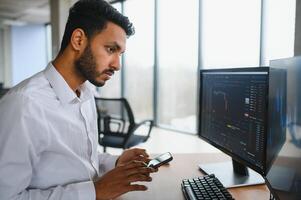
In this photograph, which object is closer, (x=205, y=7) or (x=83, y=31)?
(x=83, y=31)

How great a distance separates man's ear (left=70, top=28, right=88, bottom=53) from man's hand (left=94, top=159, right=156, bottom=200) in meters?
0.43

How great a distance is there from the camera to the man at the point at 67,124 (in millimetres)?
864

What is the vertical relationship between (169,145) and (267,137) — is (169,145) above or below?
below

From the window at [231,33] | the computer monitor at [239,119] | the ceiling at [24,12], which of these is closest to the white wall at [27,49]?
the ceiling at [24,12]

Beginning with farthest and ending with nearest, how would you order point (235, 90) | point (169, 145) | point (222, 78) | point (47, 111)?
point (169, 145), point (222, 78), point (235, 90), point (47, 111)

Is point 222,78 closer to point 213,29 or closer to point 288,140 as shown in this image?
point 288,140

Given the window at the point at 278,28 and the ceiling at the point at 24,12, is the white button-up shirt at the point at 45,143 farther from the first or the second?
the ceiling at the point at 24,12

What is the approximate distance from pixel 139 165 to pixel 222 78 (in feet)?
1.81

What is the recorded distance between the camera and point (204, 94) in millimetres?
1489

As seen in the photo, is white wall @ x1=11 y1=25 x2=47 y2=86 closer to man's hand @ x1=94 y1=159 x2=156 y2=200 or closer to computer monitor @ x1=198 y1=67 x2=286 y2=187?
computer monitor @ x1=198 y1=67 x2=286 y2=187

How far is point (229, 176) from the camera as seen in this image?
132 cm

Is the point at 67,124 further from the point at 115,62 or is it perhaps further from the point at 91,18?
the point at 91,18

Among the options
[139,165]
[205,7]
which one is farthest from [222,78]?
[205,7]

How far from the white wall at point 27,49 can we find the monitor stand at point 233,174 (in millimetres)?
9699
